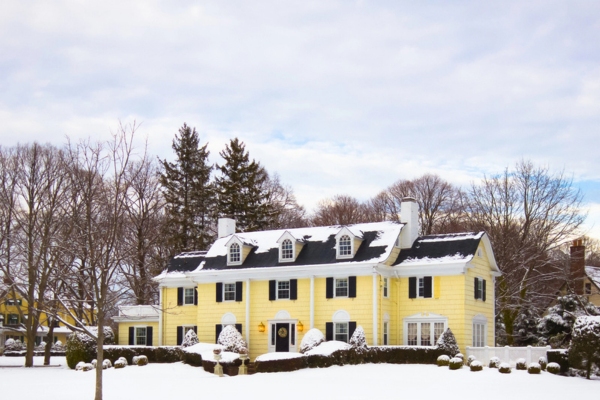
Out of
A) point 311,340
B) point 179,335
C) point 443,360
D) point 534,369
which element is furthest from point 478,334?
point 179,335

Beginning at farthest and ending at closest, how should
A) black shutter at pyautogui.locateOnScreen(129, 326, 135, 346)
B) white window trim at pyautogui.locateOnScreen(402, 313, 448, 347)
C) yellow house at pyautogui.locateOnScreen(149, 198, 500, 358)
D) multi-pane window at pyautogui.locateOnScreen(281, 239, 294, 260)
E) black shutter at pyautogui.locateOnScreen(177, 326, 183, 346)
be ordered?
black shutter at pyautogui.locateOnScreen(129, 326, 135, 346)
black shutter at pyautogui.locateOnScreen(177, 326, 183, 346)
multi-pane window at pyautogui.locateOnScreen(281, 239, 294, 260)
yellow house at pyautogui.locateOnScreen(149, 198, 500, 358)
white window trim at pyautogui.locateOnScreen(402, 313, 448, 347)

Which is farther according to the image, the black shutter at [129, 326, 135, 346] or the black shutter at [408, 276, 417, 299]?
the black shutter at [129, 326, 135, 346]

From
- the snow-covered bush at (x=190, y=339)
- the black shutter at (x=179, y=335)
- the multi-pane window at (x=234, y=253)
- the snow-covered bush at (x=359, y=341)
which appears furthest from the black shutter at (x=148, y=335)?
the snow-covered bush at (x=359, y=341)

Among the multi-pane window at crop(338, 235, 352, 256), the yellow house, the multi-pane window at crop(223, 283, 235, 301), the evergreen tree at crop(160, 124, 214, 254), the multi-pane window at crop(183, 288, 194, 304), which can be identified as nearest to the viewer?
the yellow house

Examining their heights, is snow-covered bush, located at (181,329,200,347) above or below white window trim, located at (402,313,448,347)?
below

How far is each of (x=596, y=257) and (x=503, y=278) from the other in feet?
94.4

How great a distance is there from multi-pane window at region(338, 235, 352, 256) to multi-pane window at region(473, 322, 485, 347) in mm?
6883

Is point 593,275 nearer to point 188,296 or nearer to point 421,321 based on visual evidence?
point 421,321

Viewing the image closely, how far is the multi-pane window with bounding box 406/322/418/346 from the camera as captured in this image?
116ft

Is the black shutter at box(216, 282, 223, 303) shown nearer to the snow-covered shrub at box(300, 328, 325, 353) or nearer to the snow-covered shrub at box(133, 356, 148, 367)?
the snow-covered shrub at box(133, 356, 148, 367)

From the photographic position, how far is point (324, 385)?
2627 cm

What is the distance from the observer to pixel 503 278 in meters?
44.8

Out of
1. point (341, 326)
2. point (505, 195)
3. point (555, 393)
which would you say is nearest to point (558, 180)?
point (505, 195)

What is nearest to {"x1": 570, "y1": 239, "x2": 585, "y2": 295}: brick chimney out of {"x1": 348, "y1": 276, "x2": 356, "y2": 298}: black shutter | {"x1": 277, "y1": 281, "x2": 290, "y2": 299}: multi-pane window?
{"x1": 348, "y1": 276, "x2": 356, "y2": 298}: black shutter
